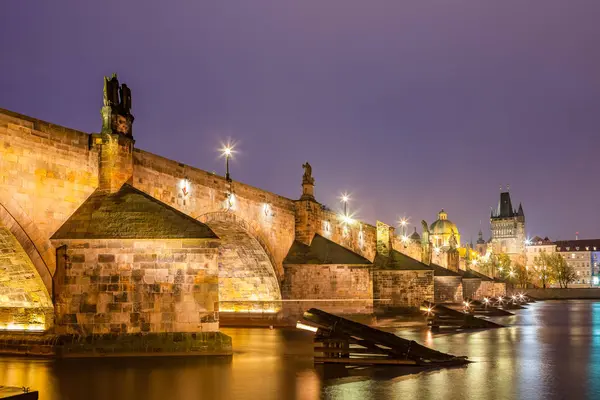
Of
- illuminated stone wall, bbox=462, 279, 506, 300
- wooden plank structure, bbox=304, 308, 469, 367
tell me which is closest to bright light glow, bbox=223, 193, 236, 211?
wooden plank structure, bbox=304, 308, 469, 367

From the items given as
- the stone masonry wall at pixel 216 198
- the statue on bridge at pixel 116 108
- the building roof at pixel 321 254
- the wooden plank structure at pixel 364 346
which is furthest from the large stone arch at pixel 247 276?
the wooden plank structure at pixel 364 346

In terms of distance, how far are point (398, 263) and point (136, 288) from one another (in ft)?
105

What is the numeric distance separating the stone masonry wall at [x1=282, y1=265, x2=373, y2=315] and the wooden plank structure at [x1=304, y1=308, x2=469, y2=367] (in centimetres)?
1846

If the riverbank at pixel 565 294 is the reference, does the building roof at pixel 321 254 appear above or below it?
above

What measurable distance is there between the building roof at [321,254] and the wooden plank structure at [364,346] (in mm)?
19248

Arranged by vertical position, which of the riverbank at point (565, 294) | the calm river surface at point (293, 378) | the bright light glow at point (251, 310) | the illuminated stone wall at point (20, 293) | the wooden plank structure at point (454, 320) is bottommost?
Answer: the riverbank at point (565, 294)

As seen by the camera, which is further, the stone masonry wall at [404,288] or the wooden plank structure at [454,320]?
the stone masonry wall at [404,288]

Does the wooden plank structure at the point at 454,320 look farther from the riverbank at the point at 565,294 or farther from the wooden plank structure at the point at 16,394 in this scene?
the riverbank at the point at 565,294

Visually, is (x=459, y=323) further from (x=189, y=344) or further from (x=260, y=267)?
(x=189, y=344)

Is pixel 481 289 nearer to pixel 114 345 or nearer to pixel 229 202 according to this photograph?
pixel 229 202

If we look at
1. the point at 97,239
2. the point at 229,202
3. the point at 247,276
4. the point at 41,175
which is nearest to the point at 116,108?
the point at 41,175

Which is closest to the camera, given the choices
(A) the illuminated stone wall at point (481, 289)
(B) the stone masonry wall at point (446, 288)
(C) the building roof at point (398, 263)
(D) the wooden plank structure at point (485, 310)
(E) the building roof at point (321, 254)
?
(E) the building roof at point (321, 254)

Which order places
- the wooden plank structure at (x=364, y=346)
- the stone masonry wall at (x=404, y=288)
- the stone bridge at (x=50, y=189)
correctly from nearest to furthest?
the wooden plank structure at (x=364, y=346)
the stone bridge at (x=50, y=189)
the stone masonry wall at (x=404, y=288)

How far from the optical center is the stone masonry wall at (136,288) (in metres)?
19.0
